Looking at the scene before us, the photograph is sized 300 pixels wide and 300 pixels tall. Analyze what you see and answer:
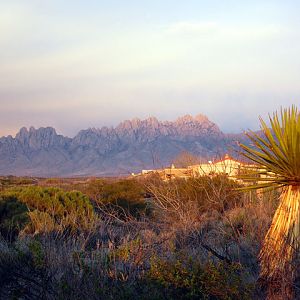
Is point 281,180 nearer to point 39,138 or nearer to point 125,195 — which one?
point 125,195

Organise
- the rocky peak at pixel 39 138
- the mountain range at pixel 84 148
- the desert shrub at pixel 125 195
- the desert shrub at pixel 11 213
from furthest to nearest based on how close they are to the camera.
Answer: the rocky peak at pixel 39 138, the mountain range at pixel 84 148, the desert shrub at pixel 125 195, the desert shrub at pixel 11 213

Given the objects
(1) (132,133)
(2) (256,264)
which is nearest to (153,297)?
(2) (256,264)

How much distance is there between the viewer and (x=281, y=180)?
7.80m

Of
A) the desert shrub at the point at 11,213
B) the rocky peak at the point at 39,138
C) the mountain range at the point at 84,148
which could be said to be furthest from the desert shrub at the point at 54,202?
the rocky peak at the point at 39,138

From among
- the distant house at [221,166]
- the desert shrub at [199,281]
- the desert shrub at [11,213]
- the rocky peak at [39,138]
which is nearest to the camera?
the desert shrub at [199,281]

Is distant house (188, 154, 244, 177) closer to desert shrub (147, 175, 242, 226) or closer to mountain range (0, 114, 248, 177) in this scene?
desert shrub (147, 175, 242, 226)

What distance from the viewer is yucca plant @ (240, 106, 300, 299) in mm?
7430

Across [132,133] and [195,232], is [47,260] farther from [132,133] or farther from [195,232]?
[132,133]

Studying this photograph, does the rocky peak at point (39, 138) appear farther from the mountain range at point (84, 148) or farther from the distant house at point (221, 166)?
the distant house at point (221, 166)

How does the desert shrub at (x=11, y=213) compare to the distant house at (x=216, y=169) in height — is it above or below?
below

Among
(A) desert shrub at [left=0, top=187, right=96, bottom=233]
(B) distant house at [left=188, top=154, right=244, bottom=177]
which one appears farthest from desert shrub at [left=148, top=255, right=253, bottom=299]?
Result: (A) desert shrub at [left=0, top=187, right=96, bottom=233]

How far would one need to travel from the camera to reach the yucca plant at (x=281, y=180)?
24.4 feet

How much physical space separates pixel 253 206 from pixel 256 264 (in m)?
4.45

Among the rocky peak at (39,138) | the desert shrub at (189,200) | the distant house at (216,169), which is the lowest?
the desert shrub at (189,200)
